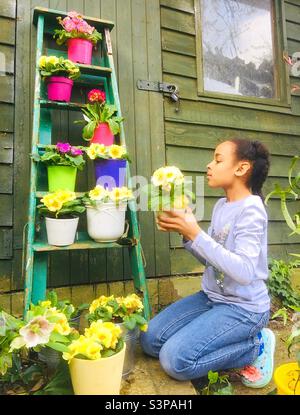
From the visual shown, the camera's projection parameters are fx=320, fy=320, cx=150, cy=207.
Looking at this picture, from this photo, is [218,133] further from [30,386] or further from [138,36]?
[30,386]

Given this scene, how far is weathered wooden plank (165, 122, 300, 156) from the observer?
2477 mm

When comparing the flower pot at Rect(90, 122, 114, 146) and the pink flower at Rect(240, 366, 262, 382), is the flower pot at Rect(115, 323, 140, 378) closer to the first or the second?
the pink flower at Rect(240, 366, 262, 382)

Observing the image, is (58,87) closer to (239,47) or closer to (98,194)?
(98,194)

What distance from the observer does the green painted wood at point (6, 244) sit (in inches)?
77.1

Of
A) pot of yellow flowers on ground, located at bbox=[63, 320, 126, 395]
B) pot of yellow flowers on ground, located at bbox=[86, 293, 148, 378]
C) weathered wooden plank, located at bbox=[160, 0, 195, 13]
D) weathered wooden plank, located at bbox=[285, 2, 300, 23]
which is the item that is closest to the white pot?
pot of yellow flowers on ground, located at bbox=[86, 293, 148, 378]

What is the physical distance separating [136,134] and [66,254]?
3.23ft

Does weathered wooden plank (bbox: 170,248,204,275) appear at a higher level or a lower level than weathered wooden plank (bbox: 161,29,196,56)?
lower

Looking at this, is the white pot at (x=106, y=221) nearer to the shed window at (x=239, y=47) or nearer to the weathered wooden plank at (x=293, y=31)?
the shed window at (x=239, y=47)

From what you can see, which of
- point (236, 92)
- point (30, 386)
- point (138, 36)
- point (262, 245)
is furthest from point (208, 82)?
point (30, 386)

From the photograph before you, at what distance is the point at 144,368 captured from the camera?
1.52 meters

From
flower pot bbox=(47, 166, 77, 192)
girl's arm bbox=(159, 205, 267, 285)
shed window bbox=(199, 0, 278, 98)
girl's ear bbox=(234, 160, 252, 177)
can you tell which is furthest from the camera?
shed window bbox=(199, 0, 278, 98)

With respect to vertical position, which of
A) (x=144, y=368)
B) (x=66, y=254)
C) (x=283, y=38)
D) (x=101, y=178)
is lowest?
(x=144, y=368)

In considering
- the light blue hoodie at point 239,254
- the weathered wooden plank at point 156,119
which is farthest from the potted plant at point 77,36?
the light blue hoodie at point 239,254

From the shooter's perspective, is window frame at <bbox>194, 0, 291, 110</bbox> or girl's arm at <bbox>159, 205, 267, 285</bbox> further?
window frame at <bbox>194, 0, 291, 110</bbox>
